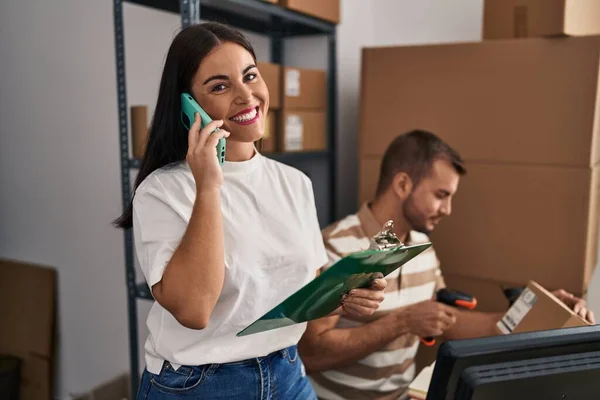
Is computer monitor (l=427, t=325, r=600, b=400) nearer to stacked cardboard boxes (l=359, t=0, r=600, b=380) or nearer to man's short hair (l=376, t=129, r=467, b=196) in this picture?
man's short hair (l=376, t=129, r=467, b=196)

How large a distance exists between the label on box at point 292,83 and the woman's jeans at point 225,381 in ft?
3.81

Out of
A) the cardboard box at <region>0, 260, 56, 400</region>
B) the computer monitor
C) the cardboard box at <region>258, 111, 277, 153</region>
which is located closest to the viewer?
the computer monitor

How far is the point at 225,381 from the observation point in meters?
0.90

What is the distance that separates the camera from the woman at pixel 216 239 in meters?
0.81

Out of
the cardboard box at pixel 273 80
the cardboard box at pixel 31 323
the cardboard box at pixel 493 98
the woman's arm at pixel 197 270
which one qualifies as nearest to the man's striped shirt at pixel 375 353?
the cardboard box at pixel 493 98

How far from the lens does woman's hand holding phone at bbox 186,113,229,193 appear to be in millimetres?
819

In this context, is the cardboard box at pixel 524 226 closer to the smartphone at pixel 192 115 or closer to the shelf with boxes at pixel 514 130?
the shelf with boxes at pixel 514 130

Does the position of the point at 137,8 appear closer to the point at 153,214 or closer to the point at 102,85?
the point at 102,85

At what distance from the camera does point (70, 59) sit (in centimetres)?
221

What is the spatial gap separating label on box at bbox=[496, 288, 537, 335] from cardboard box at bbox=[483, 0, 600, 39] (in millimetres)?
783

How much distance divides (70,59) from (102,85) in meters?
0.20

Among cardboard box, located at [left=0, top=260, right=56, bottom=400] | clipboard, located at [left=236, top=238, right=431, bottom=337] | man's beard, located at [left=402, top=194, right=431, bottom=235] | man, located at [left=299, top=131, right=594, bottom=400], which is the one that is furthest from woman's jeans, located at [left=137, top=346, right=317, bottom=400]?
cardboard box, located at [left=0, top=260, right=56, bottom=400]

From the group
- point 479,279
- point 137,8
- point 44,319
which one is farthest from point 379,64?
point 44,319

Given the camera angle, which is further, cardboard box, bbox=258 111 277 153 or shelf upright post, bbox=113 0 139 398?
cardboard box, bbox=258 111 277 153
